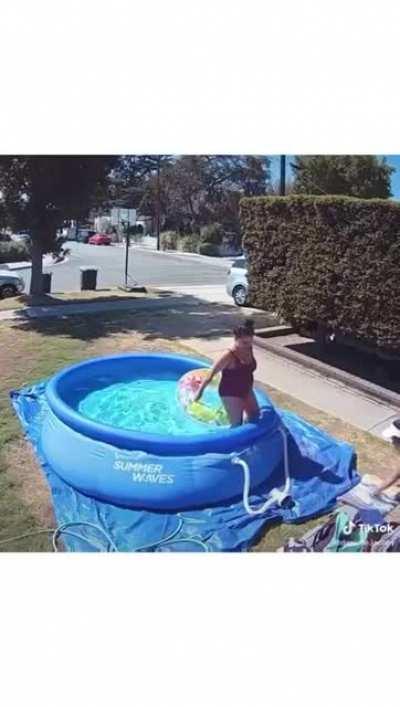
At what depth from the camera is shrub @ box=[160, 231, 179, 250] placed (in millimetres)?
4602

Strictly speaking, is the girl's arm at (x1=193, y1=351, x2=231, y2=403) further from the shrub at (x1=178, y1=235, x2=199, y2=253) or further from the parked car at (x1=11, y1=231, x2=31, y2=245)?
the parked car at (x1=11, y1=231, x2=31, y2=245)

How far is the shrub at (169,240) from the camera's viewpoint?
4.60 metres

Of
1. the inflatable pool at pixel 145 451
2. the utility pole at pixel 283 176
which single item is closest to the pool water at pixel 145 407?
the inflatable pool at pixel 145 451

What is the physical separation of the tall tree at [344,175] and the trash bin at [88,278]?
64.5 inches

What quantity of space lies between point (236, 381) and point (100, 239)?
1477 millimetres

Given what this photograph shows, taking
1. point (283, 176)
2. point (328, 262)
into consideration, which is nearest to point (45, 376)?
point (283, 176)

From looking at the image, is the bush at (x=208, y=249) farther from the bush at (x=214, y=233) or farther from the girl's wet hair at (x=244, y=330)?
the girl's wet hair at (x=244, y=330)

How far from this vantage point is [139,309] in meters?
4.78

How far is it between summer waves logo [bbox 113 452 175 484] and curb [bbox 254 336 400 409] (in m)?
1.22

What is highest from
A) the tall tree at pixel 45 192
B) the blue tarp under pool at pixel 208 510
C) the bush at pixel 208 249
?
the tall tree at pixel 45 192

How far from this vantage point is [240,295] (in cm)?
512
